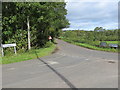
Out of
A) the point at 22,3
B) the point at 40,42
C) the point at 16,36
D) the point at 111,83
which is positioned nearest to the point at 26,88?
the point at 111,83

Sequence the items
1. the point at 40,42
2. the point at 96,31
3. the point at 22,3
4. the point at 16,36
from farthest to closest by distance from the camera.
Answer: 1. the point at 96,31
2. the point at 40,42
3. the point at 16,36
4. the point at 22,3

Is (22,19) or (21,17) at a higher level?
(21,17)

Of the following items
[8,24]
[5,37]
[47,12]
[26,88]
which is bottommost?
[26,88]

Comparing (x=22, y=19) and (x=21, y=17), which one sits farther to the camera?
(x=22, y=19)

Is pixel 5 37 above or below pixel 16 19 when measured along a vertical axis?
below

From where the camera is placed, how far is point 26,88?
4.44m

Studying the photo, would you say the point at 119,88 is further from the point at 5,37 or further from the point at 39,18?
the point at 5,37

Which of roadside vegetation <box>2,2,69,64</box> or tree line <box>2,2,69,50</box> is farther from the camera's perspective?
tree line <box>2,2,69,50</box>

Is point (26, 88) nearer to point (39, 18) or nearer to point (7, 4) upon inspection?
point (39, 18)

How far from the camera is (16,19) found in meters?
14.7

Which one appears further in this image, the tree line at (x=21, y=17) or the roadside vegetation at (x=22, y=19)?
the tree line at (x=21, y=17)

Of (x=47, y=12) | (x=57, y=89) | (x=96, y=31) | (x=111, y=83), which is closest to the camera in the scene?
(x=57, y=89)

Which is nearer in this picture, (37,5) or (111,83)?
(111,83)

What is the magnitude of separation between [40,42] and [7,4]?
26.7ft
